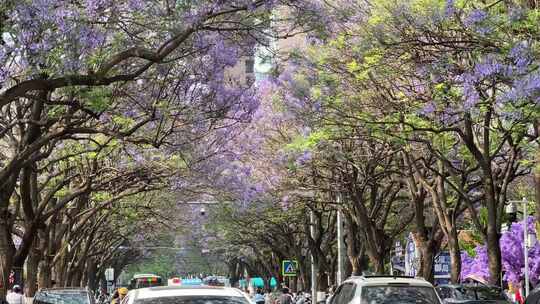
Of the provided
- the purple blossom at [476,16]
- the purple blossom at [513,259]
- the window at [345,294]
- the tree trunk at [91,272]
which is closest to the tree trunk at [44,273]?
the window at [345,294]

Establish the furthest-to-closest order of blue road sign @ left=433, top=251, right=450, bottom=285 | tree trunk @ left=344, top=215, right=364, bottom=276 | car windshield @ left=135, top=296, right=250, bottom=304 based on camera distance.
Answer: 1. blue road sign @ left=433, top=251, right=450, bottom=285
2. tree trunk @ left=344, top=215, right=364, bottom=276
3. car windshield @ left=135, top=296, right=250, bottom=304

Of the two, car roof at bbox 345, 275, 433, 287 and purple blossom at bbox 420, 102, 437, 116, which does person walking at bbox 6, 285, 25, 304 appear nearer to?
purple blossom at bbox 420, 102, 437, 116

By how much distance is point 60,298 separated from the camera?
76.6 ft

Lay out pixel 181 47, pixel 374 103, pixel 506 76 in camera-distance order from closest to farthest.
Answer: pixel 506 76, pixel 181 47, pixel 374 103

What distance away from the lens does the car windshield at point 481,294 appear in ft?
69.1

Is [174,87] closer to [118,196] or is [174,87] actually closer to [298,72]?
[298,72]

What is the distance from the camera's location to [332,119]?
2330cm

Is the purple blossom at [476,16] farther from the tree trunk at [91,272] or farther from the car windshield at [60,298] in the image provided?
the tree trunk at [91,272]

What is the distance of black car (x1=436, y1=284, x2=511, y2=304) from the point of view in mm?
20766

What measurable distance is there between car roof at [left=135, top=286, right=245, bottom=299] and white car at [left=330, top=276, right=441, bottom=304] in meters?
5.33

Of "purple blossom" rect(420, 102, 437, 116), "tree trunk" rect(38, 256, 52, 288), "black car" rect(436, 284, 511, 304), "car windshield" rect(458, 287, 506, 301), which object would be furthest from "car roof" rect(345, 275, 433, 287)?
"tree trunk" rect(38, 256, 52, 288)

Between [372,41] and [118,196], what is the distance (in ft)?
48.9

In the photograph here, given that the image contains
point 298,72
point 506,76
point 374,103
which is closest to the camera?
point 506,76

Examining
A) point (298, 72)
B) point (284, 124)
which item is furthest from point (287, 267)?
point (298, 72)
